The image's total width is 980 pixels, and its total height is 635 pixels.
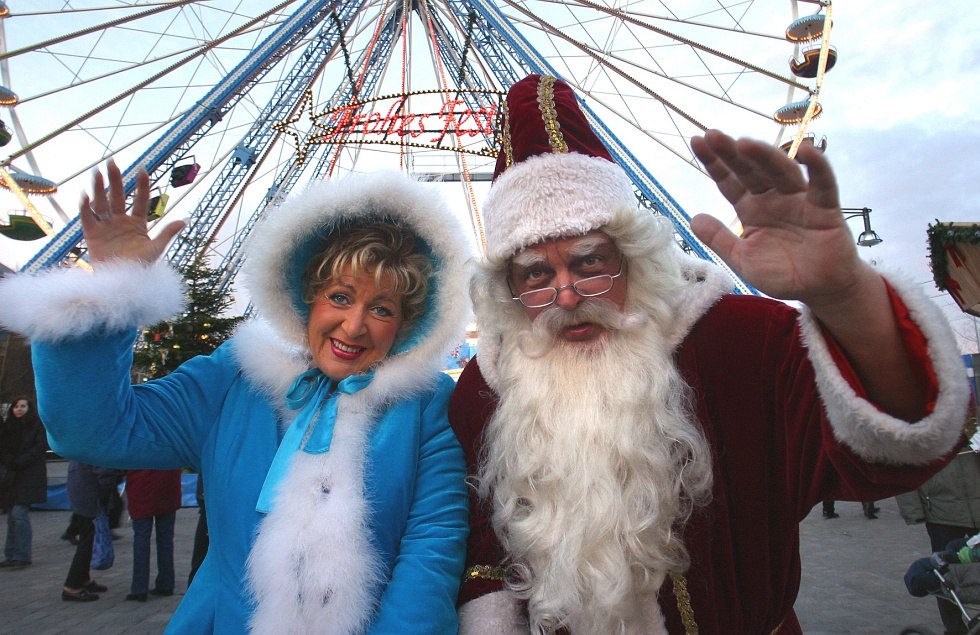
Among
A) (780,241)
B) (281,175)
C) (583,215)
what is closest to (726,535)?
(780,241)

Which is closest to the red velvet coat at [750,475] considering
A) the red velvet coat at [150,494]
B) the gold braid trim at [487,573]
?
the gold braid trim at [487,573]

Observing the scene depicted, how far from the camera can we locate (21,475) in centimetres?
627

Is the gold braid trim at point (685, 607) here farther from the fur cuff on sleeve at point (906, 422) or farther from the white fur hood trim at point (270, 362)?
the white fur hood trim at point (270, 362)

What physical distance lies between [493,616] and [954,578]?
2884 millimetres

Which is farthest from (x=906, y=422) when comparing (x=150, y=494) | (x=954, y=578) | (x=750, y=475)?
(x=150, y=494)

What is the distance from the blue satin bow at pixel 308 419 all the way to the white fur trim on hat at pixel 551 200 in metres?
0.63

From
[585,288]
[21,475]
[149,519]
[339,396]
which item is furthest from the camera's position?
[21,475]

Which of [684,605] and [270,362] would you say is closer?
[684,605]

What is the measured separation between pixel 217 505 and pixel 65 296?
0.71m

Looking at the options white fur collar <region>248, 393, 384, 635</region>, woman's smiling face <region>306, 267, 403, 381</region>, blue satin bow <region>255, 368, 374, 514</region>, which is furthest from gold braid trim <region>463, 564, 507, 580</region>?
woman's smiling face <region>306, 267, 403, 381</region>

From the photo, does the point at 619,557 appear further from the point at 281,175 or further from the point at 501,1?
the point at 281,175

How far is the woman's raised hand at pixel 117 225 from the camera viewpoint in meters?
1.71

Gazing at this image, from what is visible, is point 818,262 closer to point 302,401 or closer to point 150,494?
point 302,401


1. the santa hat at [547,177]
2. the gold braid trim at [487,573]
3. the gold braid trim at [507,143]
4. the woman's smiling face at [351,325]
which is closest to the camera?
the gold braid trim at [487,573]
